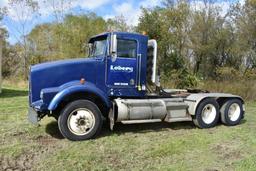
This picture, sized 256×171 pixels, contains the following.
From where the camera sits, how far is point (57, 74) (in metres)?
8.67

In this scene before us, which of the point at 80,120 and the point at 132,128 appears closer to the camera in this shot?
the point at 80,120

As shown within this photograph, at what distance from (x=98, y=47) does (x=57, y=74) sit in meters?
1.37

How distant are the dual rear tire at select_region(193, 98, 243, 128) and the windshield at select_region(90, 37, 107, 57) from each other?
293 centimetres

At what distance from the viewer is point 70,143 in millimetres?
8148

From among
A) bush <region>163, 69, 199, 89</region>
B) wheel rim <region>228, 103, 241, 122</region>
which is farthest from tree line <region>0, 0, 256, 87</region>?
wheel rim <region>228, 103, 241, 122</region>

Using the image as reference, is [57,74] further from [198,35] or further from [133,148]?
[198,35]

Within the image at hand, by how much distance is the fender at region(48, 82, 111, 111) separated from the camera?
8.19 metres

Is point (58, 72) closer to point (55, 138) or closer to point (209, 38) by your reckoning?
point (55, 138)

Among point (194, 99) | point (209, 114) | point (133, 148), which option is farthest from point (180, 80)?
point (133, 148)

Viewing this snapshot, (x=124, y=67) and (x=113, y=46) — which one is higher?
(x=113, y=46)

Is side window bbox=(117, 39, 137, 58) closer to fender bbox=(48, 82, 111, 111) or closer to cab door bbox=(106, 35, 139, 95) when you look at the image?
cab door bbox=(106, 35, 139, 95)

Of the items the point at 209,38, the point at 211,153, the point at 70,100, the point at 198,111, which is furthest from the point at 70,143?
the point at 209,38

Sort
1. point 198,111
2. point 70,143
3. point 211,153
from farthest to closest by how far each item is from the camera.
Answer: point 198,111 < point 70,143 < point 211,153

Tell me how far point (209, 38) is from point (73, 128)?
23.1 metres
